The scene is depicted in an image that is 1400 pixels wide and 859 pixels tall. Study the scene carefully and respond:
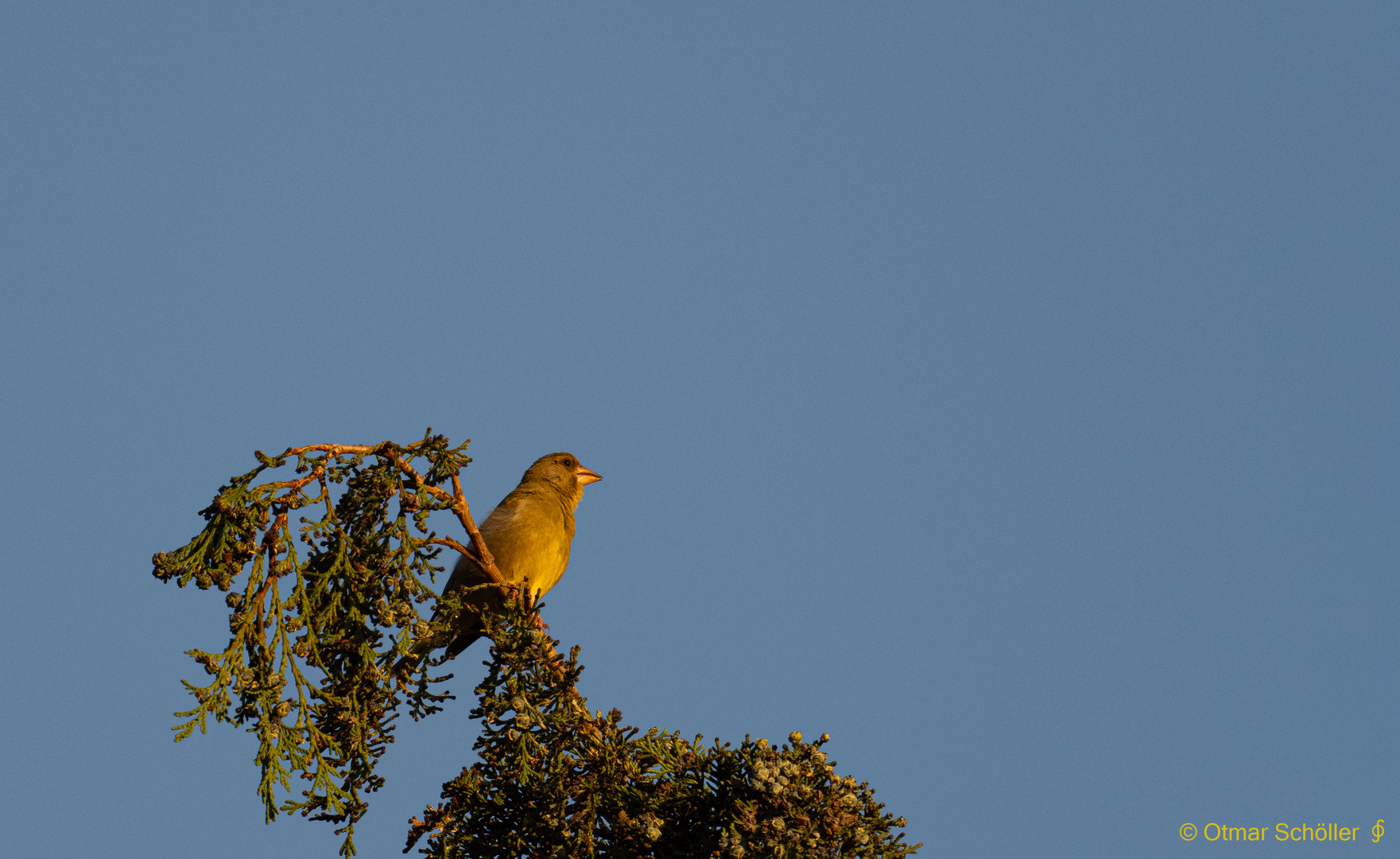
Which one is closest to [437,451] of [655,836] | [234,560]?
[234,560]

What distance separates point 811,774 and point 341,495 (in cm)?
276

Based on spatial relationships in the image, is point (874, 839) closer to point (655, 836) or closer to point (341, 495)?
point (655, 836)

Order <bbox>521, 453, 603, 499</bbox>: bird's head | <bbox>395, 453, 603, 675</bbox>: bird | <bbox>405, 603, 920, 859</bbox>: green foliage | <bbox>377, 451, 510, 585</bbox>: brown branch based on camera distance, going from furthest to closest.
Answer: <bbox>521, 453, 603, 499</bbox>: bird's head
<bbox>395, 453, 603, 675</bbox>: bird
<bbox>377, 451, 510, 585</bbox>: brown branch
<bbox>405, 603, 920, 859</bbox>: green foliage

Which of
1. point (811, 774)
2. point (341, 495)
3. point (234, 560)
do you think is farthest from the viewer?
point (341, 495)

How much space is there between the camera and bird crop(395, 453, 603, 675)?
801 cm

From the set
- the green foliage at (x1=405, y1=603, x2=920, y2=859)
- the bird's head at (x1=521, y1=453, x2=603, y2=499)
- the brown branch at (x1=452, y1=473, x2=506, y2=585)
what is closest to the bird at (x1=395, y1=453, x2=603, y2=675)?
the bird's head at (x1=521, y1=453, x2=603, y2=499)

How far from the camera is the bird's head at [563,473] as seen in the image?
9.32m

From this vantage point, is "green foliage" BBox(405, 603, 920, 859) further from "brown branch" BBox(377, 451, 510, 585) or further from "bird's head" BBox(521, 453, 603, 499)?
"bird's head" BBox(521, 453, 603, 499)

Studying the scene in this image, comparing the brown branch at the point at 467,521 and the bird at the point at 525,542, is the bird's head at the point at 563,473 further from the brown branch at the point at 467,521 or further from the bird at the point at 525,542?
the brown branch at the point at 467,521

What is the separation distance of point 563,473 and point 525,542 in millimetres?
1082

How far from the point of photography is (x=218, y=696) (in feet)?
17.8

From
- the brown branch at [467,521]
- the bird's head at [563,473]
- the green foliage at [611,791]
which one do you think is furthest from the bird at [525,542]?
the green foliage at [611,791]

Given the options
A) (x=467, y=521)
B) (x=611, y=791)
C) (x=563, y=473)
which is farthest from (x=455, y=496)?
(x=563, y=473)

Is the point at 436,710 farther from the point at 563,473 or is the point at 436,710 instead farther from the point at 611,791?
the point at 563,473
